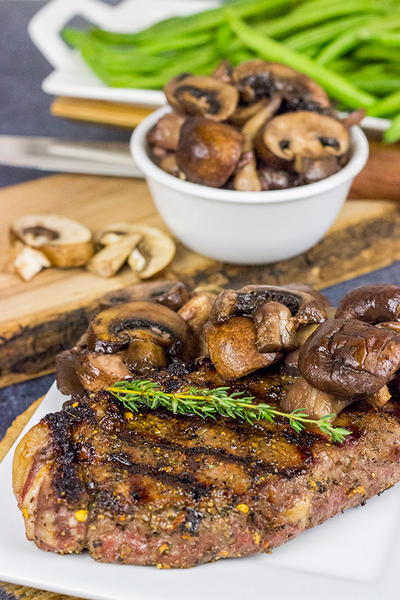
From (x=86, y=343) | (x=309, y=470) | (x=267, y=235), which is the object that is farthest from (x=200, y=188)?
(x=309, y=470)

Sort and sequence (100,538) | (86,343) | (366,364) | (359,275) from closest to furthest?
(100,538), (366,364), (86,343), (359,275)

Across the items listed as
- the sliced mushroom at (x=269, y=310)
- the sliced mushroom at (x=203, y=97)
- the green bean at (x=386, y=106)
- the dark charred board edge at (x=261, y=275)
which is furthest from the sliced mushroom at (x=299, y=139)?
the sliced mushroom at (x=269, y=310)

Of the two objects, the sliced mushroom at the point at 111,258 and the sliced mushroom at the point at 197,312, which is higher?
the sliced mushroom at the point at 197,312

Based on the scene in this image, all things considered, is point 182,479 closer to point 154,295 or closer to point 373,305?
point 373,305

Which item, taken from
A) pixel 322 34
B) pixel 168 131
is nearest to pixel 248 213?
pixel 168 131

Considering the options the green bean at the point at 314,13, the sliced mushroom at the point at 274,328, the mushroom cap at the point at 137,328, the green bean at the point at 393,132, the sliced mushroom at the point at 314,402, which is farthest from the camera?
the green bean at the point at 314,13

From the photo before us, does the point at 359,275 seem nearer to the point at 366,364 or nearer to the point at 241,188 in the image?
the point at 241,188

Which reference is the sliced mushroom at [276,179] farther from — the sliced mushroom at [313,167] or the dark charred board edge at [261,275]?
the dark charred board edge at [261,275]

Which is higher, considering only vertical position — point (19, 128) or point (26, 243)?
Answer: point (26, 243)
